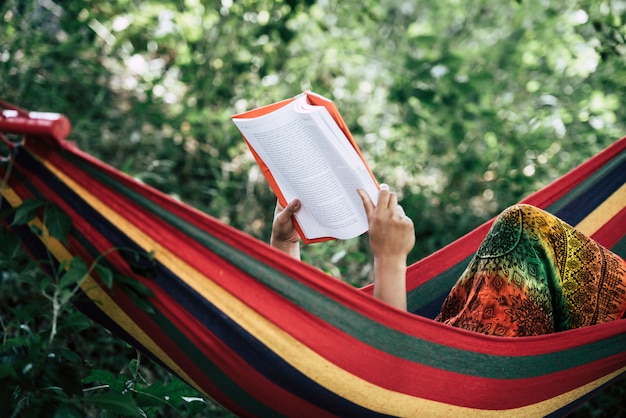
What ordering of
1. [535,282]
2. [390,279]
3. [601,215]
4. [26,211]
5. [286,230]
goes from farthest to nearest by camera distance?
[601,215]
[286,230]
[535,282]
[390,279]
[26,211]

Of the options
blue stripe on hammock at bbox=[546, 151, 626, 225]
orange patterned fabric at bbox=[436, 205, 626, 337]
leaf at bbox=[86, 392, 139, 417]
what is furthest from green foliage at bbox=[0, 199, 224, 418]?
blue stripe on hammock at bbox=[546, 151, 626, 225]

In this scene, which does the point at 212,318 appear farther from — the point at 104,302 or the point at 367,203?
the point at 367,203

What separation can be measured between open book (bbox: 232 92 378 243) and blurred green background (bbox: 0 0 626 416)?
4.70 feet

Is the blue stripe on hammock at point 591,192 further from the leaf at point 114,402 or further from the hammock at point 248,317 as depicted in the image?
the leaf at point 114,402

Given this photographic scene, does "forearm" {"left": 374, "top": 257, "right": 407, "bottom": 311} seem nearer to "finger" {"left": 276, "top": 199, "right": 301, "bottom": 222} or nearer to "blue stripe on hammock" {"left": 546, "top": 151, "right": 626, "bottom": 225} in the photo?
"finger" {"left": 276, "top": 199, "right": 301, "bottom": 222}

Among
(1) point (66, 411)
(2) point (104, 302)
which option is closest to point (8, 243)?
(2) point (104, 302)

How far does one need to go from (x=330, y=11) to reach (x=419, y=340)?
9.73 ft

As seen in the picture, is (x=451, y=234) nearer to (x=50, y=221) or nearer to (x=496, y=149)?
(x=496, y=149)

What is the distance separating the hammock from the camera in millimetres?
1167

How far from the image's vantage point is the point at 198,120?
3.37 meters

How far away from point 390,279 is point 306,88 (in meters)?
2.51

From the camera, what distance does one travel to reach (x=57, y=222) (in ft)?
3.91

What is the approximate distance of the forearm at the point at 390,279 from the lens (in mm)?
1268

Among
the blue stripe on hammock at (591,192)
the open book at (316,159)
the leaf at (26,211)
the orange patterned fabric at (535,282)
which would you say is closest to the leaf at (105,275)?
the leaf at (26,211)
